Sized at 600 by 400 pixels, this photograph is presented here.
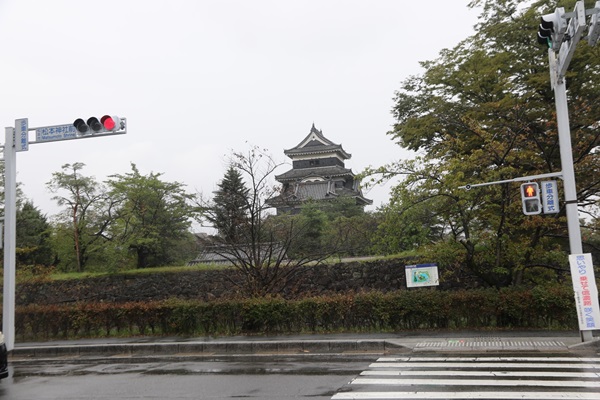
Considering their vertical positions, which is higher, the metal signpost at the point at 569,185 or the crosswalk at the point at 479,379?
the metal signpost at the point at 569,185

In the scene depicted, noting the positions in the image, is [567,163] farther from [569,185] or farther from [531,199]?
[531,199]

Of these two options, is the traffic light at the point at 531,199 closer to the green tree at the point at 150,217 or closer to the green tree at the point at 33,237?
the green tree at the point at 150,217

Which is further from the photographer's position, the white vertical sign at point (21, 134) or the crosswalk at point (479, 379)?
the white vertical sign at point (21, 134)

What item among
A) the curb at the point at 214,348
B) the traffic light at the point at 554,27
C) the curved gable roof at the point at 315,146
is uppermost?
the curved gable roof at the point at 315,146

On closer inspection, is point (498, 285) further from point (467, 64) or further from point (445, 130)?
point (467, 64)

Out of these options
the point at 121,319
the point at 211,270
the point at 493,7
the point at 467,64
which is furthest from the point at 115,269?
the point at 493,7

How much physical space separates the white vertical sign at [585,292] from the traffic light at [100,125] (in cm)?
1121

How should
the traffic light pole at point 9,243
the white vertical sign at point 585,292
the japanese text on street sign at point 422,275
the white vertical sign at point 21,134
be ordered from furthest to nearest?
1. the japanese text on street sign at point 422,275
2. the white vertical sign at point 21,134
3. the traffic light pole at point 9,243
4. the white vertical sign at point 585,292

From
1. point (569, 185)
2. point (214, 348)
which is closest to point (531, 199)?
point (569, 185)

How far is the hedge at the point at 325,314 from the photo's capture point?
43.8 ft

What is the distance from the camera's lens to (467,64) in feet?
62.4

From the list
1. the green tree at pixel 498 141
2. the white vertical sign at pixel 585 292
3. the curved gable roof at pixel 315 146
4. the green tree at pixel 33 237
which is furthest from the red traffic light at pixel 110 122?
the curved gable roof at pixel 315 146

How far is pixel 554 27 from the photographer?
31.0 ft

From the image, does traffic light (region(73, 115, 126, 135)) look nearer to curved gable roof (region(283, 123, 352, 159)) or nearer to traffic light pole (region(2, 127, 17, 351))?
traffic light pole (region(2, 127, 17, 351))
